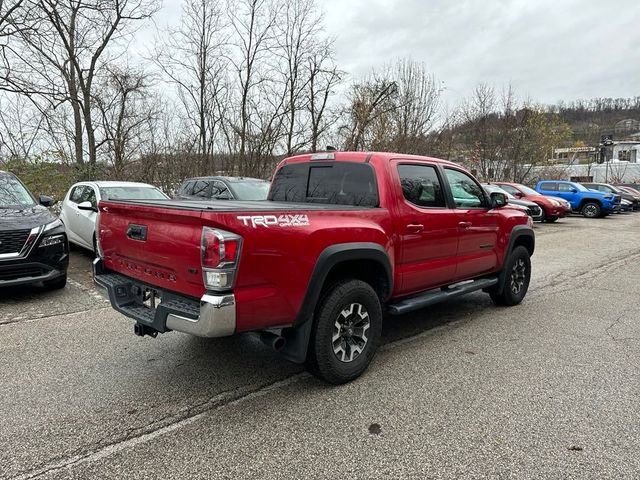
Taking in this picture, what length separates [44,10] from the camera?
45.7 ft

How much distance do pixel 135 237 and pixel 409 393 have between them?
2.45 metres

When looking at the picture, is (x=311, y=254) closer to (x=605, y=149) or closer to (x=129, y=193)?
(x=129, y=193)

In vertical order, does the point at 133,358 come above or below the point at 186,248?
below

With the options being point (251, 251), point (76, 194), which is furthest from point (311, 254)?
point (76, 194)

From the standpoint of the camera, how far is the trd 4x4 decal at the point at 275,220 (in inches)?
112

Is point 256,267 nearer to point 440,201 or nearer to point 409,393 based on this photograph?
point 409,393

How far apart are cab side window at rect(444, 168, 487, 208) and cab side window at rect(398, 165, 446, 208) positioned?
28cm

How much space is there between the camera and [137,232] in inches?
134

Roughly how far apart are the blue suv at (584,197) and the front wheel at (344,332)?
21.8 metres

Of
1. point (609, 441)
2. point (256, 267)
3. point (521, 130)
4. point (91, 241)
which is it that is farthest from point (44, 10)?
point (521, 130)

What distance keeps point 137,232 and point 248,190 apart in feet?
22.3

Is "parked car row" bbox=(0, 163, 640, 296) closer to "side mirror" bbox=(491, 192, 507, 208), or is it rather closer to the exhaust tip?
"side mirror" bbox=(491, 192, 507, 208)

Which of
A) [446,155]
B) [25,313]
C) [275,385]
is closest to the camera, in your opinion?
[275,385]

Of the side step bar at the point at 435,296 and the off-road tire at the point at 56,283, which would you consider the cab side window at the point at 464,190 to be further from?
the off-road tire at the point at 56,283
